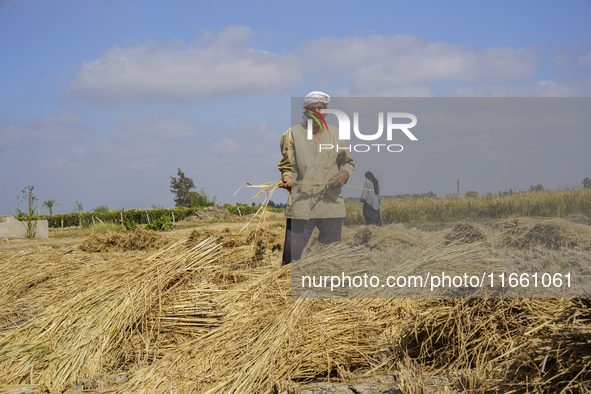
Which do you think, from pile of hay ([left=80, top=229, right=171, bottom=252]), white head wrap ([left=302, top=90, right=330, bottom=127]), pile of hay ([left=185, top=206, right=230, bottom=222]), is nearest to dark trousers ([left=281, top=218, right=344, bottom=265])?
white head wrap ([left=302, top=90, right=330, bottom=127])

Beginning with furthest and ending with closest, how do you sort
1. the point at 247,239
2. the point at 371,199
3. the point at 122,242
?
the point at 122,242 < the point at 247,239 < the point at 371,199

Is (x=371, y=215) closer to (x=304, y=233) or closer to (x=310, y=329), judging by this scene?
(x=304, y=233)

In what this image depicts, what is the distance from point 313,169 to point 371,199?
2.03 feet

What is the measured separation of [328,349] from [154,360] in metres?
1.14

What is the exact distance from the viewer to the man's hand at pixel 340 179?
328cm

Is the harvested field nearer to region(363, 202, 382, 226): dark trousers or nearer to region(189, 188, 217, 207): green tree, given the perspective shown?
region(363, 202, 382, 226): dark trousers

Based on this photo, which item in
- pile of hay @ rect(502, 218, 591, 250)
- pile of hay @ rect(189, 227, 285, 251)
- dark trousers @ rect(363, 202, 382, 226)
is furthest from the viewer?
pile of hay @ rect(189, 227, 285, 251)

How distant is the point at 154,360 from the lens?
8.59ft

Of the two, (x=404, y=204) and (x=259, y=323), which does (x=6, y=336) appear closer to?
(x=259, y=323)

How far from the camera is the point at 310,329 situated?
2443mm

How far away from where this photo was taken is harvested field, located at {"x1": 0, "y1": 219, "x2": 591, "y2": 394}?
180 cm

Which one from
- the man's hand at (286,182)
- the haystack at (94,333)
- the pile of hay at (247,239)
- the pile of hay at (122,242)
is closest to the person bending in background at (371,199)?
the man's hand at (286,182)

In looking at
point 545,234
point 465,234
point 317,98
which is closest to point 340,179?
point 317,98

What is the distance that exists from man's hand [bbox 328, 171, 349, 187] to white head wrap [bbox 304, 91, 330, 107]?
0.64 meters
